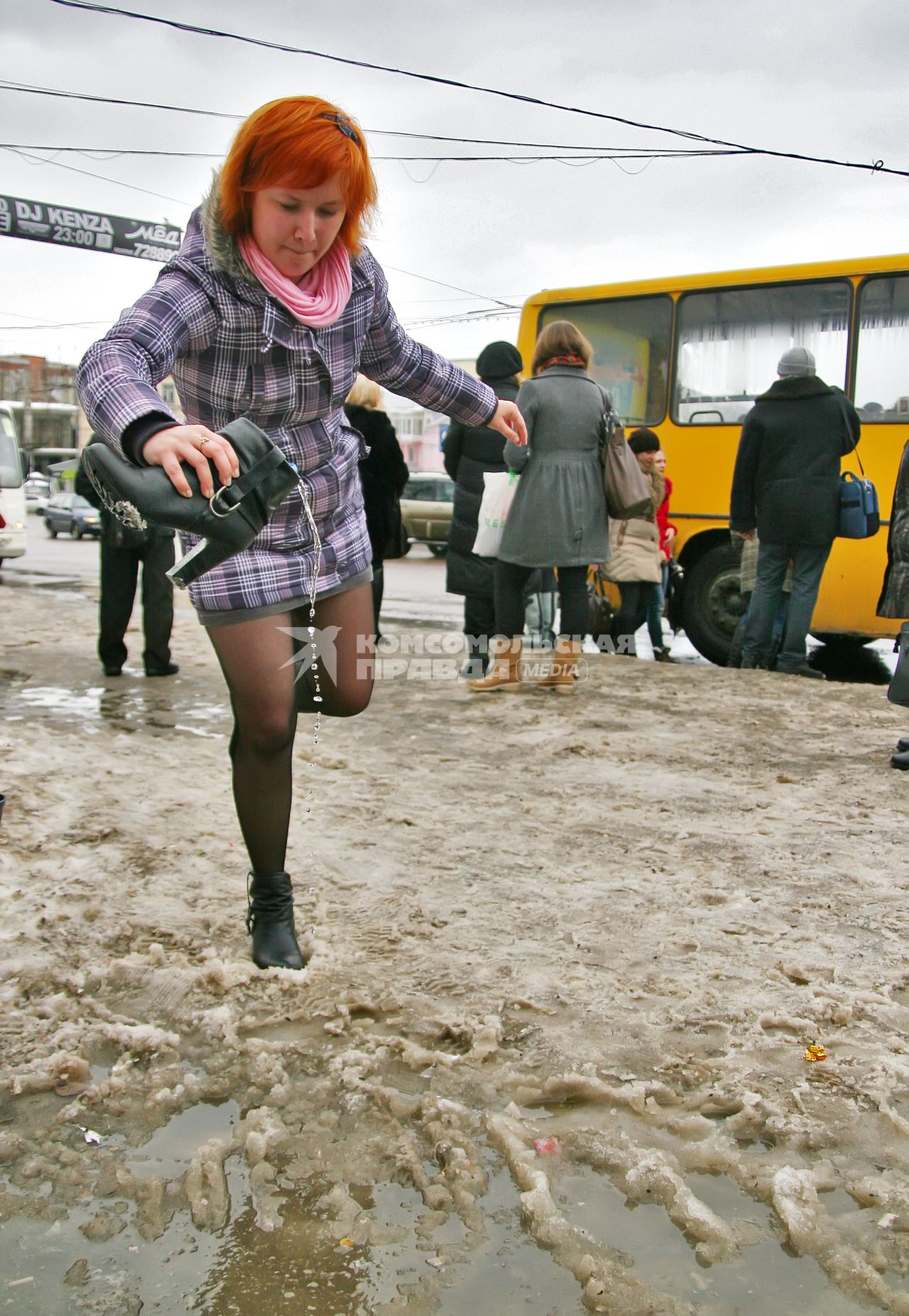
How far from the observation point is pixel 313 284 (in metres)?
2.56

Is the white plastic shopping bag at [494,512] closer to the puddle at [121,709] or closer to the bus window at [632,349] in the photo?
the puddle at [121,709]

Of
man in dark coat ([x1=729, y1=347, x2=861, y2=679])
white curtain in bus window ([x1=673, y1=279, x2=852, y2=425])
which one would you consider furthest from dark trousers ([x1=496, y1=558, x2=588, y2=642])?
white curtain in bus window ([x1=673, y1=279, x2=852, y2=425])

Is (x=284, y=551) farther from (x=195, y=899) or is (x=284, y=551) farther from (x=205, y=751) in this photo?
(x=205, y=751)

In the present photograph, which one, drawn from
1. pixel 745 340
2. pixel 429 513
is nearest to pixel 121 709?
pixel 745 340

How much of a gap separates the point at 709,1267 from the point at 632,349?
27.8 feet

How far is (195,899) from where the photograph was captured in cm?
314

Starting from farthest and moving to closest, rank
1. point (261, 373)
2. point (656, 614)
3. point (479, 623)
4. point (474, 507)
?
point (656, 614) < point (479, 623) < point (474, 507) < point (261, 373)

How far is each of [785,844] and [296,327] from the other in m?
2.29

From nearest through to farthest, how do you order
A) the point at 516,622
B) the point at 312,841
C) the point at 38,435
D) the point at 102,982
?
the point at 102,982 → the point at 312,841 → the point at 516,622 → the point at 38,435

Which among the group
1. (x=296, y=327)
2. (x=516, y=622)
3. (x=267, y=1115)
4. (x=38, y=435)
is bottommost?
(x=267, y=1115)

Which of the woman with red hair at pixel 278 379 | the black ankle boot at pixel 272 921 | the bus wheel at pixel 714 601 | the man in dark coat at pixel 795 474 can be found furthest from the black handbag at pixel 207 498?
the bus wheel at pixel 714 601

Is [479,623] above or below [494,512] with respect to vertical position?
below

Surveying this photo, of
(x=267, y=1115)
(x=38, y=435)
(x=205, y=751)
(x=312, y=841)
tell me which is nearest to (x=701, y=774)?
(x=312, y=841)

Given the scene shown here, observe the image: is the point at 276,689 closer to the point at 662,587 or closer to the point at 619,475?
the point at 619,475
